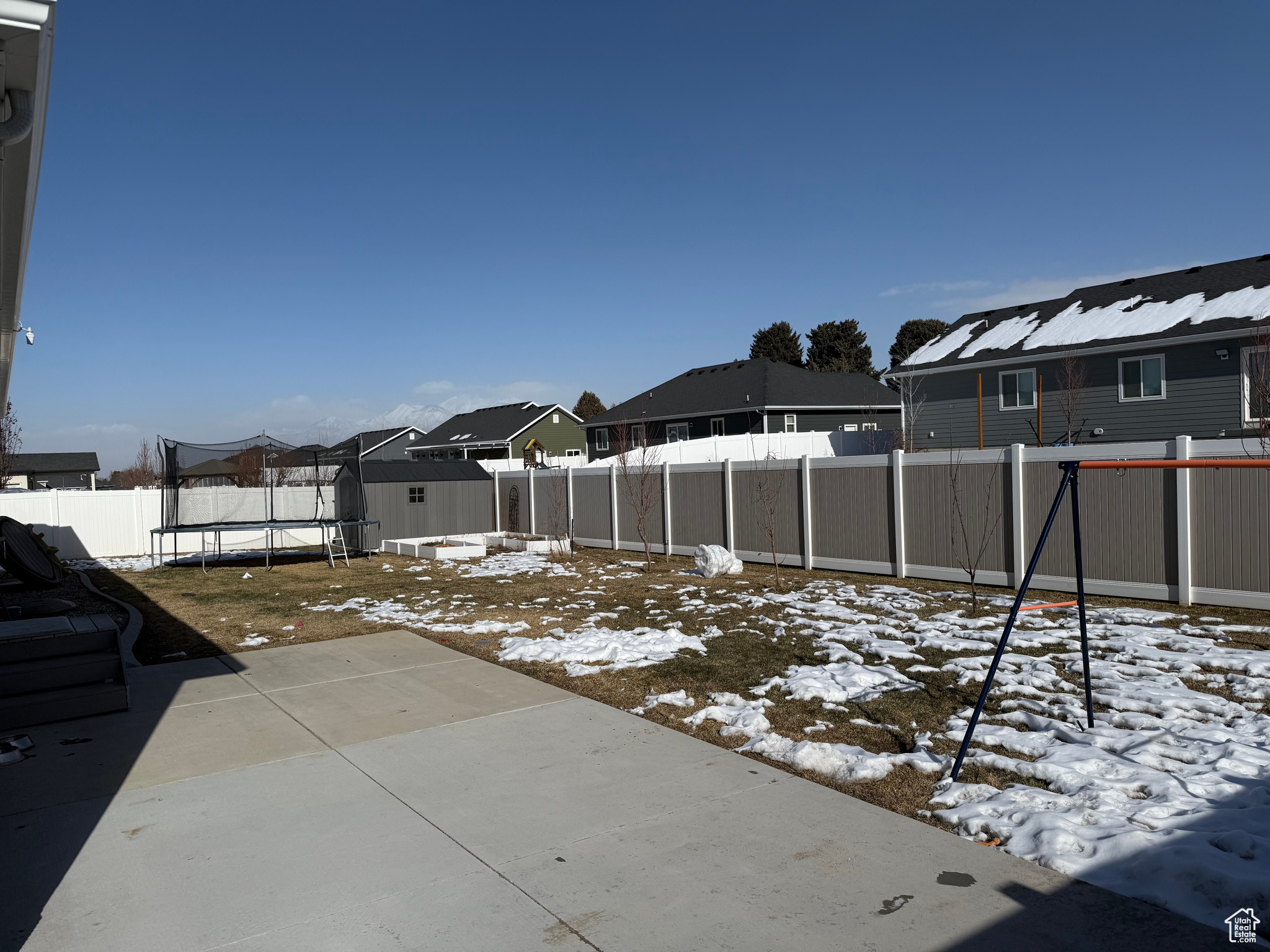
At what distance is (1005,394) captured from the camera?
20.9 meters

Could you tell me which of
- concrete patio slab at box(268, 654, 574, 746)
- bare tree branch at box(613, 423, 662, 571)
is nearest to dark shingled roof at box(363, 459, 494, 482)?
bare tree branch at box(613, 423, 662, 571)

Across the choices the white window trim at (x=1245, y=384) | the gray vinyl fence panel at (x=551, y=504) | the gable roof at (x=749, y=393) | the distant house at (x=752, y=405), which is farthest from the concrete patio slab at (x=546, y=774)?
the gable roof at (x=749, y=393)

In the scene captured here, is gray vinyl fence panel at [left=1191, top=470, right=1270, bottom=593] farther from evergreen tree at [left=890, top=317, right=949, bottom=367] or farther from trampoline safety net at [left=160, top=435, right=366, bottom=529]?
evergreen tree at [left=890, top=317, right=949, bottom=367]

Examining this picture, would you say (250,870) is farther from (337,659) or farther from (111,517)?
(111,517)

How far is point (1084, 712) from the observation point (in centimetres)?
591

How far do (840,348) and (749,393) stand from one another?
89.1 feet

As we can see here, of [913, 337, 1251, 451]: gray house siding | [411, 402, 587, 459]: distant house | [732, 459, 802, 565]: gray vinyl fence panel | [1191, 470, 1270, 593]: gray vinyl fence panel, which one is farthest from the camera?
[411, 402, 587, 459]: distant house

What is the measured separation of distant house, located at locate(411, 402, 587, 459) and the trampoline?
19.1 m

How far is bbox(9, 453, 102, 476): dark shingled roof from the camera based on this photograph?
5894cm

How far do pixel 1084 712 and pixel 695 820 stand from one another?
3.17 metres

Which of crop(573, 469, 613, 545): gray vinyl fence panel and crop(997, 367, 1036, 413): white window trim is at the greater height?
crop(997, 367, 1036, 413): white window trim

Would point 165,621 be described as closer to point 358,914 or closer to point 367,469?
point 358,914

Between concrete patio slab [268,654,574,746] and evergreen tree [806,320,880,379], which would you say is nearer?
concrete patio slab [268,654,574,746]

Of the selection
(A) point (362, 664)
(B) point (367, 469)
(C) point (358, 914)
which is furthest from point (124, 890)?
(B) point (367, 469)
